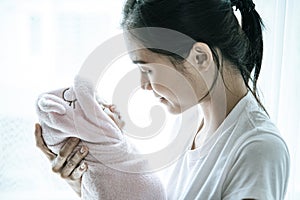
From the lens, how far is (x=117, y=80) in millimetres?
1168

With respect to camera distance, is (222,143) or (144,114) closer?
(222,143)

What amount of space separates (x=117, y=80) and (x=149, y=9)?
426mm

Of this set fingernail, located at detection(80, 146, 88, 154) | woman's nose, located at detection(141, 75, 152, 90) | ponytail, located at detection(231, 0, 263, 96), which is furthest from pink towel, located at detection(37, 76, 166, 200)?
ponytail, located at detection(231, 0, 263, 96)

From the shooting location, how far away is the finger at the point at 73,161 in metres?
0.88

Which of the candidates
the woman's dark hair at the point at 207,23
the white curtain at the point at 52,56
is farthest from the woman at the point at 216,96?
the white curtain at the point at 52,56

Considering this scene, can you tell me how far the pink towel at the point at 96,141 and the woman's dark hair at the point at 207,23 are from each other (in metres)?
0.21

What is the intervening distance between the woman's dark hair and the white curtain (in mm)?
438

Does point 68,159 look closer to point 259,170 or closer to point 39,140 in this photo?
point 39,140

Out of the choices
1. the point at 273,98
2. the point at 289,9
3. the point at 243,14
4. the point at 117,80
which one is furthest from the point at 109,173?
the point at 289,9

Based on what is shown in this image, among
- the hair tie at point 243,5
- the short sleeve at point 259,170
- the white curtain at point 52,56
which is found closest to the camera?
the short sleeve at point 259,170

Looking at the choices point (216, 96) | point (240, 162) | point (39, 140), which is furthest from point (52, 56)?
point (240, 162)

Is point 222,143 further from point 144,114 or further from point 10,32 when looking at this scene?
point 10,32

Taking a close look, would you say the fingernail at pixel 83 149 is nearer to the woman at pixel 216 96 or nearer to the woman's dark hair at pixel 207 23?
the woman at pixel 216 96

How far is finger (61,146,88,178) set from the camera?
88 cm
